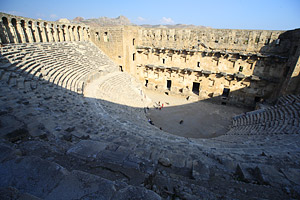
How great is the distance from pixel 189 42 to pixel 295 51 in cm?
836

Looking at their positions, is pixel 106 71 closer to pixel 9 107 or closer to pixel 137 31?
pixel 137 31

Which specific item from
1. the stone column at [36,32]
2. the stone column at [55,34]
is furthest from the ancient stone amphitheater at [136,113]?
the stone column at [55,34]

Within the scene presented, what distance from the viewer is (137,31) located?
56.1ft

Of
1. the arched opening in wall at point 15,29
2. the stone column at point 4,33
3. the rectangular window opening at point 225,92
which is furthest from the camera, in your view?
the rectangular window opening at point 225,92

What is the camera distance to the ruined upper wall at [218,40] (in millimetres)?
12562

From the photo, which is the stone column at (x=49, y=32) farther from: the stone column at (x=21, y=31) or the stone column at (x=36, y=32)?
the stone column at (x=21, y=31)

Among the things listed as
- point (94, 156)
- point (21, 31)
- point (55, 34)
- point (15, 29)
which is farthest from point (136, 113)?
point (55, 34)

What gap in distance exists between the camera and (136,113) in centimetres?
1103

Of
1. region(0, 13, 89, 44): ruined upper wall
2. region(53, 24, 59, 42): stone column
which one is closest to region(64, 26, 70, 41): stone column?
region(0, 13, 89, 44): ruined upper wall

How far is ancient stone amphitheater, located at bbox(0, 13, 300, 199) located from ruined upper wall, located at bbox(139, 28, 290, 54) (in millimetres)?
84

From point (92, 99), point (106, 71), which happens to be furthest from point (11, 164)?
point (106, 71)

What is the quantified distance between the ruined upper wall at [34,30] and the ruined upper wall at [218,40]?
7.36 m

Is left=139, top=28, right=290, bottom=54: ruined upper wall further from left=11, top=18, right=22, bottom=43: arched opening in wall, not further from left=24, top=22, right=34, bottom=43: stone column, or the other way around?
left=11, top=18, right=22, bottom=43: arched opening in wall

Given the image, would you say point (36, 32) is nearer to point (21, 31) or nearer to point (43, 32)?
point (43, 32)
